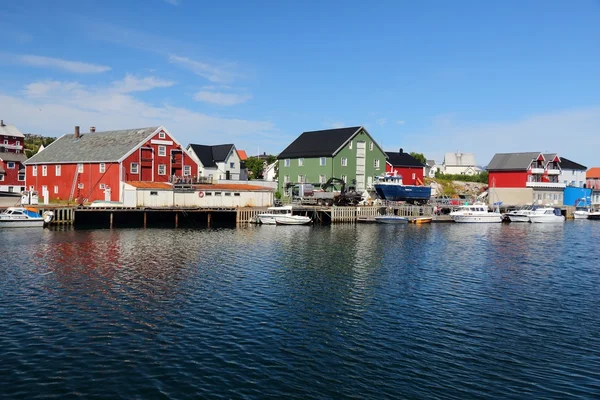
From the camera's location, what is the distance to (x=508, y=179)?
298 ft

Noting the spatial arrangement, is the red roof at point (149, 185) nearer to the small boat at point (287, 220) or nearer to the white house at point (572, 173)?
the small boat at point (287, 220)

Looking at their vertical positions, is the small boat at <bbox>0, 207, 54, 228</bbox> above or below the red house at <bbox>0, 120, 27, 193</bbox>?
below

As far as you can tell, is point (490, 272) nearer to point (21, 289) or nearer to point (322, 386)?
point (322, 386)

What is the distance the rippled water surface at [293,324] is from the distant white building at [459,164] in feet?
402

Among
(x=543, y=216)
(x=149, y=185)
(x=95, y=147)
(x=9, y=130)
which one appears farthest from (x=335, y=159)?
(x=9, y=130)

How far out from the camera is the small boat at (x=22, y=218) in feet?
166

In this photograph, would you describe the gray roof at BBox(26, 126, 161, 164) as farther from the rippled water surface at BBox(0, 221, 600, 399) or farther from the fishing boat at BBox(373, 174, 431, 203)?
the fishing boat at BBox(373, 174, 431, 203)

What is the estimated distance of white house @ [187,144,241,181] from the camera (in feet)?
282

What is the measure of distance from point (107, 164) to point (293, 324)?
46.9 meters

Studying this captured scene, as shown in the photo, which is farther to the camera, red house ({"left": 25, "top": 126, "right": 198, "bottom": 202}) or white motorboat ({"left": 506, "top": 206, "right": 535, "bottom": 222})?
white motorboat ({"left": 506, "top": 206, "right": 535, "bottom": 222})

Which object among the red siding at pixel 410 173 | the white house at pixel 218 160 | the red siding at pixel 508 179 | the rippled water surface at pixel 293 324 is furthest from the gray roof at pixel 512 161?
the rippled water surface at pixel 293 324

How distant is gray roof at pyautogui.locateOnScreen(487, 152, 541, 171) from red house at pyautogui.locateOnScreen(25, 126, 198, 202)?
181 ft

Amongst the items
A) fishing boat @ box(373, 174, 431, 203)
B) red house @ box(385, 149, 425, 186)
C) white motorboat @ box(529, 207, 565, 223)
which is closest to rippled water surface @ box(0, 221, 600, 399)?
fishing boat @ box(373, 174, 431, 203)

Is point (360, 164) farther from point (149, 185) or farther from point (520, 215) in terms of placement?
point (149, 185)
